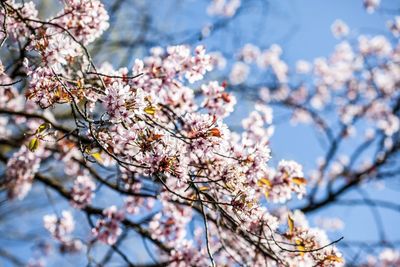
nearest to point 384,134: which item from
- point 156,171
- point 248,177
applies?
point 248,177

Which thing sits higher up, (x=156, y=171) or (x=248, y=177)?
(x=248, y=177)

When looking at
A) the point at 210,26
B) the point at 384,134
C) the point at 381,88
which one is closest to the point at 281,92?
the point at 381,88

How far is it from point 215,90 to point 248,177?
3.12 ft

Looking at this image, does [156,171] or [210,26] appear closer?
[156,171]

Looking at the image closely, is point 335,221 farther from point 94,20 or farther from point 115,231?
point 94,20

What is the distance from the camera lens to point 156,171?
6.82ft

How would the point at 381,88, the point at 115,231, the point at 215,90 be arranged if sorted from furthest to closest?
the point at 381,88 < the point at 115,231 < the point at 215,90

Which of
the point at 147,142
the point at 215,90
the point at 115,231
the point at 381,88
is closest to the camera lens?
the point at 147,142

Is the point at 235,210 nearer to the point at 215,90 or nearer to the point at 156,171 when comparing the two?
the point at 156,171

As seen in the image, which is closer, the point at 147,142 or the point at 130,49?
the point at 147,142

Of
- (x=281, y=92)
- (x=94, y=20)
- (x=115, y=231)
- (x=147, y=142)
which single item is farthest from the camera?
(x=281, y=92)

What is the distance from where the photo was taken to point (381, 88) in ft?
29.0

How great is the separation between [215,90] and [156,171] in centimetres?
131

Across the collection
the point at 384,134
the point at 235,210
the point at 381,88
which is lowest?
the point at 235,210
